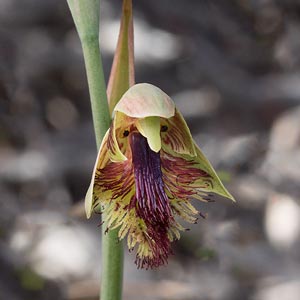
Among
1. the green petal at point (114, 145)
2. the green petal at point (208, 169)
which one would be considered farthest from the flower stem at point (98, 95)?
the green petal at point (208, 169)

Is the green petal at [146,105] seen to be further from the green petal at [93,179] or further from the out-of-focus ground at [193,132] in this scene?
the out-of-focus ground at [193,132]

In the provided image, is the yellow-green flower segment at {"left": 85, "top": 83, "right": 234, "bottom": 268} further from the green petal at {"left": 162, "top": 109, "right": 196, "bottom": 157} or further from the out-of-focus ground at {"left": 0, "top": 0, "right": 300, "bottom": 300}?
the out-of-focus ground at {"left": 0, "top": 0, "right": 300, "bottom": 300}

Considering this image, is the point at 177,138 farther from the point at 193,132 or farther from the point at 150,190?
the point at 193,132

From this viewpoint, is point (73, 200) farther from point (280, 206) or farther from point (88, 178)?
point (280, 206)

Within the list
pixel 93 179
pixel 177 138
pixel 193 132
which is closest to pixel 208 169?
pixel 177 138

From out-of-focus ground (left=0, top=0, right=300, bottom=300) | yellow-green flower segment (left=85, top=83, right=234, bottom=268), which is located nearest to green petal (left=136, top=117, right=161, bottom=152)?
yellow-green flower segment (left=85, top=83, right=234, bottom=268)

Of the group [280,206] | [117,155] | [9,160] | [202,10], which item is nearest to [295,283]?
[280,206]
